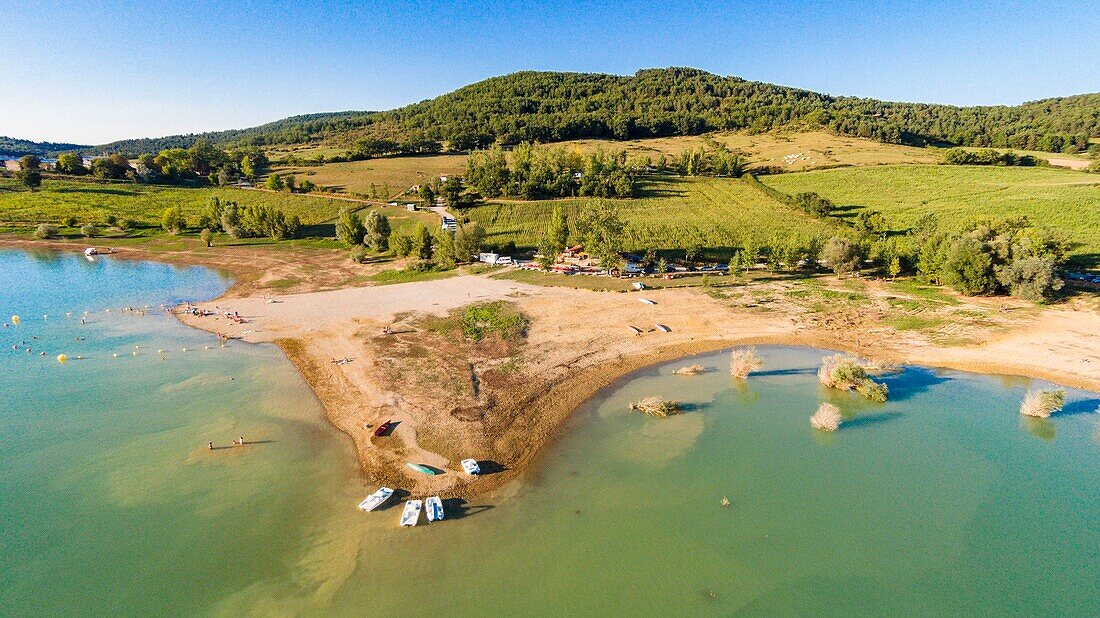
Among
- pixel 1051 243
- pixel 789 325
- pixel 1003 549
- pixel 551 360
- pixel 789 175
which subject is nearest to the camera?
pixel 1003 549

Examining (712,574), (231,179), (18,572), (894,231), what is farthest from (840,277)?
(231,179)

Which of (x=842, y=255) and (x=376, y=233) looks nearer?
(x=842, y=255)

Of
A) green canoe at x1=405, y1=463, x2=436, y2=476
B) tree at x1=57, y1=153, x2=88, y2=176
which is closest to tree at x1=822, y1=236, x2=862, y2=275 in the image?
green canoe at x1=405, y1=463, x2=436, y2=476

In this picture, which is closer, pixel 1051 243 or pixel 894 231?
pixel 1051 243

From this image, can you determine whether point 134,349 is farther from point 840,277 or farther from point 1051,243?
point 1051,243

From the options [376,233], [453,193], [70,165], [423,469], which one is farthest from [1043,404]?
[70,165]

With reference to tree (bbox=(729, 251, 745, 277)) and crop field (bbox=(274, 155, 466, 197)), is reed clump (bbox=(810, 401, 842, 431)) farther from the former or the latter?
crop field (bbox=(274, 155, 466, 197))

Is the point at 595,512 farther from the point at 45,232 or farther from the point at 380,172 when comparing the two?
the point at 380,172

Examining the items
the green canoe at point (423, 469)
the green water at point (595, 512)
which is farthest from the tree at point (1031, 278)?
the green canoe at point (423, 469)
